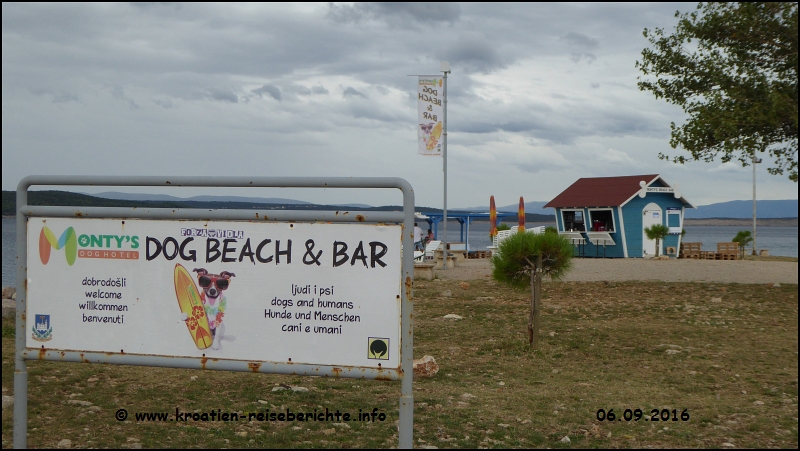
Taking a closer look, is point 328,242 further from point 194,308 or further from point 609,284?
point 609,284

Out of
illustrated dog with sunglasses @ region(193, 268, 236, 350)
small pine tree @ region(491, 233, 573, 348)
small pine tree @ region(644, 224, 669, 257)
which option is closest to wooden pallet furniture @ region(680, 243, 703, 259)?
small pine tree @ region(644, 224, 669, 257)

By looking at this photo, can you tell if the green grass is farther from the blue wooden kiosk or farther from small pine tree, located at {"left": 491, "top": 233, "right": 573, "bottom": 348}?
the blue wooden kiosk

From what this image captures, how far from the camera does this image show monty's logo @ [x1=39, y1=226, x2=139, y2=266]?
4.86 m

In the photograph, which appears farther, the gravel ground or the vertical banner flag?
the vertical banner flag

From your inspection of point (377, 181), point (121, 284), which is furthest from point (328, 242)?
point (121, 284)

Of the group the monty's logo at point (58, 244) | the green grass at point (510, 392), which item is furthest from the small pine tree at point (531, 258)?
the monty's logo at point (58, 244)

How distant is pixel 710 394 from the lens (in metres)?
7.10

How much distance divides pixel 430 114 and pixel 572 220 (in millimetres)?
14702

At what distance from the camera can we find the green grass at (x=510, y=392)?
17.8ft

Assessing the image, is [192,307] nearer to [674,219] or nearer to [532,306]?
[532,306]

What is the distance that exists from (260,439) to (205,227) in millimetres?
1788

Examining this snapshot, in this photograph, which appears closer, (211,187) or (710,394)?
(211,187)

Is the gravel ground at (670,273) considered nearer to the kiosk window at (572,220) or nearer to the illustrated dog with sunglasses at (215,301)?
the kiosk window at (572,220)

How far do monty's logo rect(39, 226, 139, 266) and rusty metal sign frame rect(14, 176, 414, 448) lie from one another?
14cm
